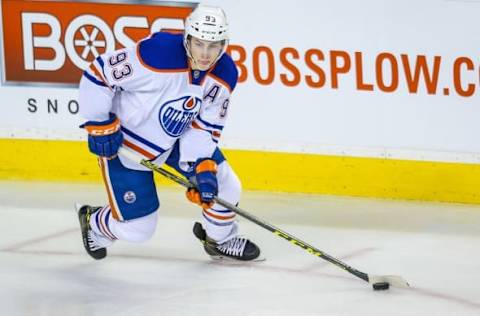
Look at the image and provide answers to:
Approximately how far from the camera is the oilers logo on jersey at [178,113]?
321 centimetres

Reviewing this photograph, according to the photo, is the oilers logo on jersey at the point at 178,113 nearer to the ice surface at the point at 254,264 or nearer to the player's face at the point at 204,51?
the player's face at the point at 204,51

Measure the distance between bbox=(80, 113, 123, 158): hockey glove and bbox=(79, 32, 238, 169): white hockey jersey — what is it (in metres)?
0.03

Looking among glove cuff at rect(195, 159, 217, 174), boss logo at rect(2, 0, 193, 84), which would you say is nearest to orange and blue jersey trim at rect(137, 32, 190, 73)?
glove cuff at rect(195, 159, 217, 174)

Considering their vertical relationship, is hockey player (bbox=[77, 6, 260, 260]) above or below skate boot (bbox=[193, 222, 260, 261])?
above

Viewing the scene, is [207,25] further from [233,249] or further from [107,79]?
[233,249]

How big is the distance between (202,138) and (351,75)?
56.2 inches

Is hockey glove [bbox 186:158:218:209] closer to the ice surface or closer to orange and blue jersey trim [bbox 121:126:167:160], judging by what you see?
orange and blue jersey trim [bbox 121:126:167:160]

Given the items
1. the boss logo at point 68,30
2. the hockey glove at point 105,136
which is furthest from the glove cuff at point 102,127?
the boss logo at point 68,30

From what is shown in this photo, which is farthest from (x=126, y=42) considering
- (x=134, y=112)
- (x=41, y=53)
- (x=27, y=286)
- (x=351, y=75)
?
(x=27, y=286)

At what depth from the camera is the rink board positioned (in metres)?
4.59

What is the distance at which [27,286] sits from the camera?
321 centimetres

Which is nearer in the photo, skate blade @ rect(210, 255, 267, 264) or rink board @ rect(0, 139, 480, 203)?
skate blade @ rect(210, 255, 267, 264)

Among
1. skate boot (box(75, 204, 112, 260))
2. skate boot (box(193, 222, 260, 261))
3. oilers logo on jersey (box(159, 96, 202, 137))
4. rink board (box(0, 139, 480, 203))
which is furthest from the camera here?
rink board (box(0, 139, 480, 203))

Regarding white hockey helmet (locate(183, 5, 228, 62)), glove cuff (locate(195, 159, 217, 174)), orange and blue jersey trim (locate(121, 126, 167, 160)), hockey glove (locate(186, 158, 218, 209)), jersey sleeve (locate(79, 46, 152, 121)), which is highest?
white hockey helmet (locate(183, 5, 228, 62))
